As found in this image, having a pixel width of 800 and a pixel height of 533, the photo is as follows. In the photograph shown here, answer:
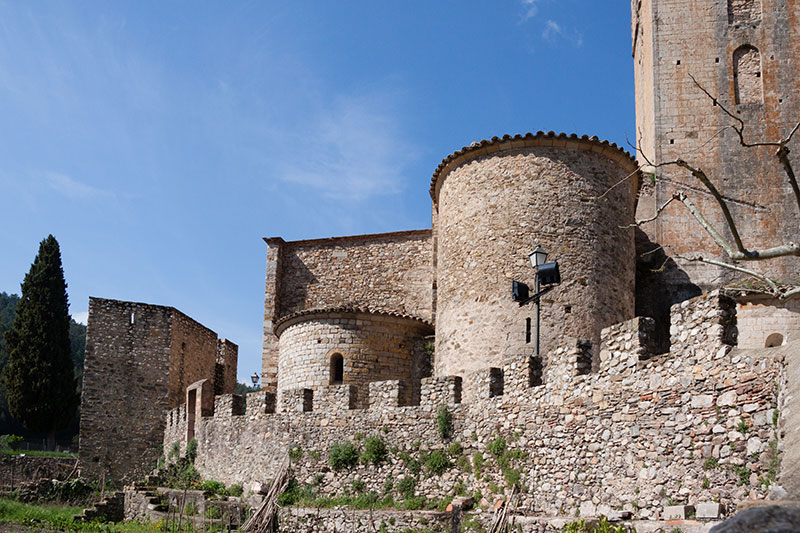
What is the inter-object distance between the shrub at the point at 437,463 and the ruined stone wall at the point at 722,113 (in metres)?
9.91

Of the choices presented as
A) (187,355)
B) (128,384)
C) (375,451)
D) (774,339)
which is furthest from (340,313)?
(187,355)

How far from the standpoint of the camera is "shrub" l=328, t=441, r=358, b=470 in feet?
57.1

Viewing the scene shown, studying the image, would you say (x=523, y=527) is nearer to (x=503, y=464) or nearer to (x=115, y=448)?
(x=503, y=464)

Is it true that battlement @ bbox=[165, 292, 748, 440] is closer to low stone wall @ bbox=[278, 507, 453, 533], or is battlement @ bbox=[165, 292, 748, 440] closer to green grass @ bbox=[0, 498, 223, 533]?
low stone wall @ bbox=[278, 507, 453, 533]

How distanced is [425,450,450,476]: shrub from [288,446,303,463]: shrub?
3388 millimetres

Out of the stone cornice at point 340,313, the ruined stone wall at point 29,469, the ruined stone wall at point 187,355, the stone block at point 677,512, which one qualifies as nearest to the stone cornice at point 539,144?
the stone cornice at point 340,313

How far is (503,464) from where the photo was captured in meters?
14.6

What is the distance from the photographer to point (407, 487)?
16.3 meters

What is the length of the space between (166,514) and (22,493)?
7.93 meters

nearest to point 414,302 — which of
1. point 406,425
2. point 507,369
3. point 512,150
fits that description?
point 512,150

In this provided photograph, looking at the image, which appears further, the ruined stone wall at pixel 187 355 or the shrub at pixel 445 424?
the ruined stone wall at pixel 187 355

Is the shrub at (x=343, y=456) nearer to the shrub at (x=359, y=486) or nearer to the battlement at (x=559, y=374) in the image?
the shrub at (x=359, y=486)

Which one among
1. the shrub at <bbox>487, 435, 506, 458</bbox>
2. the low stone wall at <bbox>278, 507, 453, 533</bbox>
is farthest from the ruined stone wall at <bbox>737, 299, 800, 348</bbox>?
the low stone wall at <bbox>278, 507, 453, 533</bbox>

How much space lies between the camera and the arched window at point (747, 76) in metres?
25.0
